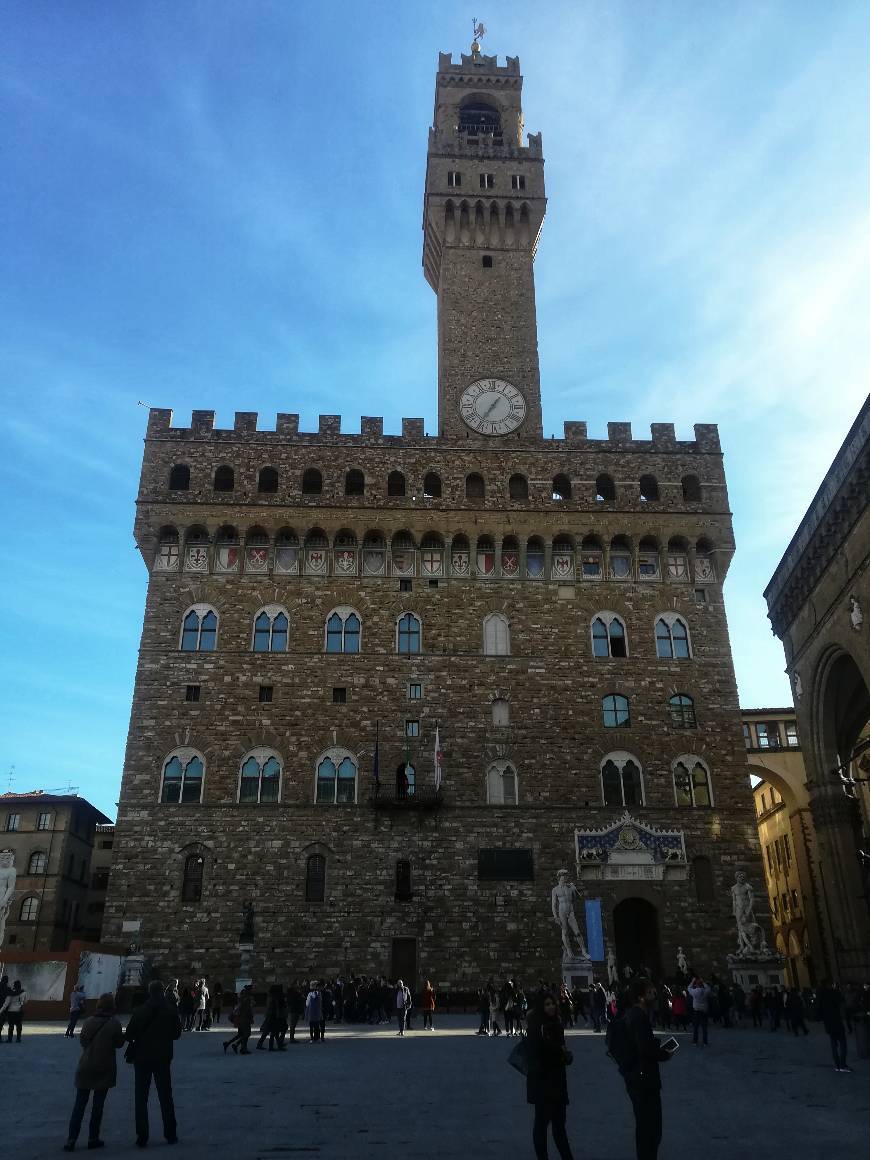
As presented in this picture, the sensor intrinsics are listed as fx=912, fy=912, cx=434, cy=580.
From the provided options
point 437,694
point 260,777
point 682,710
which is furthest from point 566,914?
point 260,777

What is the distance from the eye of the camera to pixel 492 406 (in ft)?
117

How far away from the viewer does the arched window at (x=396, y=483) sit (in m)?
33.5

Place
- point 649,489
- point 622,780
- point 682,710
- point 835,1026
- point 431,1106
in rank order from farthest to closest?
point 649,489 → point 682,710 → point 622,780 → point 835,1026 → point 431,1106

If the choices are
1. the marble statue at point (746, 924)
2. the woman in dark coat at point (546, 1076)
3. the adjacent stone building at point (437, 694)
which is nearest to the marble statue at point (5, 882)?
the adjacent stone building at point (437, 694)

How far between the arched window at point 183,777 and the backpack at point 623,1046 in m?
23.6

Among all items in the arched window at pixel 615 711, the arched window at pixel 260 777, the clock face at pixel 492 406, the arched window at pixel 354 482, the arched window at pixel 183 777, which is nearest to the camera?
the arched window at pixel 183 777

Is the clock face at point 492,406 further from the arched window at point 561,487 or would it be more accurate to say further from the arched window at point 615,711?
the arched window at point 615,711

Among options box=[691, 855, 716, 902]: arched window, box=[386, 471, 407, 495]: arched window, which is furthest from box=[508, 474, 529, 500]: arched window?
box=[691, 855, 716, 902]: arched window

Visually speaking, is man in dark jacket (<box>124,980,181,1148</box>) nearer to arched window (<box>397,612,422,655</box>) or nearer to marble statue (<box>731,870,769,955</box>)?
marble statue (<box>731,870,769,955</box>)

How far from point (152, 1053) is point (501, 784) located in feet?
70.9

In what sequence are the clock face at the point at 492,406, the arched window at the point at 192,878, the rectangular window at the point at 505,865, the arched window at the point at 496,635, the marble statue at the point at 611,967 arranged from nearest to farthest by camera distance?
the marble statue at the point at 611,967 < the arched window at the point at 192,878 < the rectangular window at the point at 505,865 < the arched window at the point at 496,635 < the clock face at the point at 492,406

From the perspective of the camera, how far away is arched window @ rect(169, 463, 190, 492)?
33.1 meters

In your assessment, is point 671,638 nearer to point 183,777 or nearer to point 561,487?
point 561,487

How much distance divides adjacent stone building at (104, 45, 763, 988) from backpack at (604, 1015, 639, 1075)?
2142 cm
